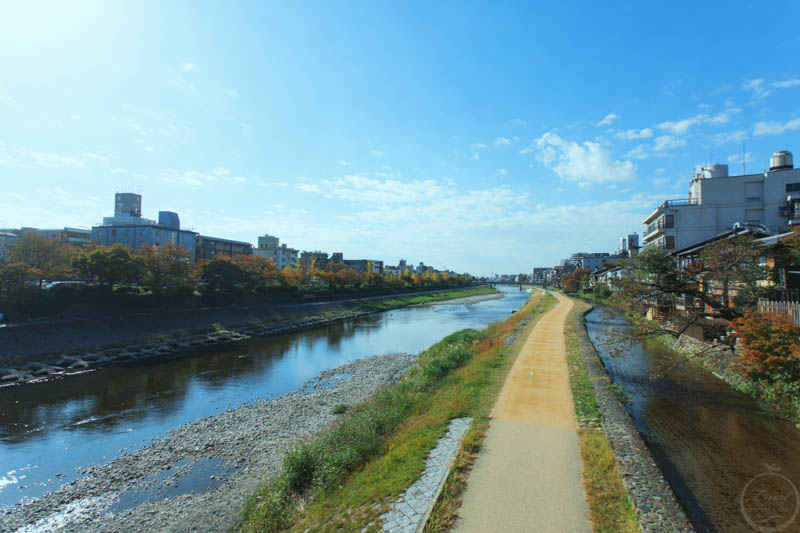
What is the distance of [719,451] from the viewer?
8.02 m

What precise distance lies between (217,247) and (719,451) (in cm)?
6557

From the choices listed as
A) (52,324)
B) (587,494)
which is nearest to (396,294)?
(52,324)

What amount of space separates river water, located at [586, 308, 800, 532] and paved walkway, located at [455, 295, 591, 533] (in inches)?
78.5

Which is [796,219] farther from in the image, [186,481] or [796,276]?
[186,481]

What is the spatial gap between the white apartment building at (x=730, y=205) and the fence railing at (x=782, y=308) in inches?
784

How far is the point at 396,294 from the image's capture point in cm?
7256

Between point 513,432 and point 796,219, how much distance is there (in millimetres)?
32707

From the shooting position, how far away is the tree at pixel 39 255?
84.7 ft

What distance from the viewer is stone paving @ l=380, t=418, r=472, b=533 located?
4938 mm

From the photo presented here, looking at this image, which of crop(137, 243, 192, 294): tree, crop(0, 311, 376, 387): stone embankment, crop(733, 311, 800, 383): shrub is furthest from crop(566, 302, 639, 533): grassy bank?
crop(137, 243, 192, 294): tree

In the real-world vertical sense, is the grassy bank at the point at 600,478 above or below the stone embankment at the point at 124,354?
above

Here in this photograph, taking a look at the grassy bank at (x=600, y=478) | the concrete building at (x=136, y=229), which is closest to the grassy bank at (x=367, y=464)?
the grassy bank at (x=600, y=478)

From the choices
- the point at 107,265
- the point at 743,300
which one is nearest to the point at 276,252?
the point at 107,265

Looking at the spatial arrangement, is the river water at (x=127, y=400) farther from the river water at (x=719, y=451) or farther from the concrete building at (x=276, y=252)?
the concrete building at (x=276, y=252)
